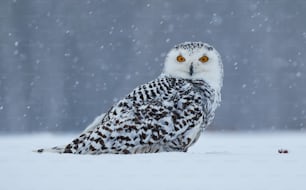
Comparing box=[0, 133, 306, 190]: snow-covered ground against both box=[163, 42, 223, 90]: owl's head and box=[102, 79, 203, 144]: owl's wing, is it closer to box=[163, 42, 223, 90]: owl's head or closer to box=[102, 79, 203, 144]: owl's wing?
box=[102, 79, 203, 144]: owl's wing

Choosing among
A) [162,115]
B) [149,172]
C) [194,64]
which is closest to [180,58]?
[194,64]

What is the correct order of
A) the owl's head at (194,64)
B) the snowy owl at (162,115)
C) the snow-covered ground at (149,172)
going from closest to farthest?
the snow-covered ground at (149,172), the snowy owl at (162,115), the owl's head at (194,64)

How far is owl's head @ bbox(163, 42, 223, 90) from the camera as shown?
4.01 metres

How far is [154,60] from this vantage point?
1689 centimetres

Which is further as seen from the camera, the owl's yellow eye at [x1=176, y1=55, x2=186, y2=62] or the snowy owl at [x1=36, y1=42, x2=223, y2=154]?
the owl's yellow eye at [x1=176, y1=55, x2=186, y2=62]

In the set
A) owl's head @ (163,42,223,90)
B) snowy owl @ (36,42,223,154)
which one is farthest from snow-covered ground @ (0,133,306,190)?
owl's head @ (163,42,223,90)

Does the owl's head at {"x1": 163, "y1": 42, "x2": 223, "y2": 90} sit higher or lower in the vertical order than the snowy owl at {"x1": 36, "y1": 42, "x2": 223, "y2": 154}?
higher

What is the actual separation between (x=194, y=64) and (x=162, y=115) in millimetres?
718

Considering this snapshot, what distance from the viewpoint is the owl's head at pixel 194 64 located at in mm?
4012

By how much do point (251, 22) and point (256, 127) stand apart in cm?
395

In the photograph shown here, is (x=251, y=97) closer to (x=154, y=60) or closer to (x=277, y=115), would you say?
(x=277, y=115)

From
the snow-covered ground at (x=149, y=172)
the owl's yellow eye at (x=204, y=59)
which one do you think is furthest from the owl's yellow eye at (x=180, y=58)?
the snow-covered ground at (x=149, y=172)

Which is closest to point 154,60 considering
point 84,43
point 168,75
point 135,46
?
point 135,46

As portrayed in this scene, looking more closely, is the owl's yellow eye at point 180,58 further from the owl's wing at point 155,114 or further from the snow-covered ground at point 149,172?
the snow-covered ground at point 149,172
